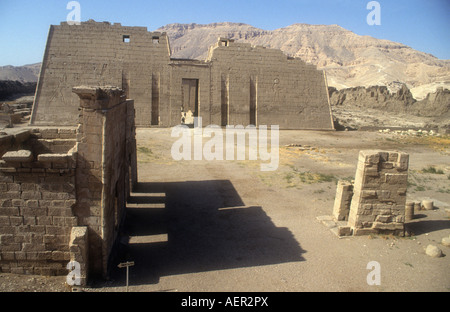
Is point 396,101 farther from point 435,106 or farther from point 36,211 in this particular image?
point 36,211

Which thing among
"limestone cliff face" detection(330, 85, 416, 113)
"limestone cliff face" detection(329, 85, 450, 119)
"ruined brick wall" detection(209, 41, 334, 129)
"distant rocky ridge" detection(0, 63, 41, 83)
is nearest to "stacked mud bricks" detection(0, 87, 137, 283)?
"ruined brick wall" detection(209, 41, 334, 129)

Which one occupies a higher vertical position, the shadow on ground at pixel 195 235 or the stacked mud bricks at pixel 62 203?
the stacked mud bricks at pixel 62 203

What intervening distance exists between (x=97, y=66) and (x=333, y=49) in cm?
12267

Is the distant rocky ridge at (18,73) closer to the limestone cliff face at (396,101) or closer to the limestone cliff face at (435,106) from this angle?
the limestone cliff face at (396,101)

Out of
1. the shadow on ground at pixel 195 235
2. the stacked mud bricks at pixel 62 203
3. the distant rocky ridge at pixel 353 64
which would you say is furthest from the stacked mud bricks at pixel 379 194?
the distant rocky ridge at pixel 353 64

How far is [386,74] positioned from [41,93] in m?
77.1

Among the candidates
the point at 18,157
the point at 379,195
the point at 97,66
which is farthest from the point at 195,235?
the point at 97,66

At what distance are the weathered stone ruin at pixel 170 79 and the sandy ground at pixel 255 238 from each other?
10030mm

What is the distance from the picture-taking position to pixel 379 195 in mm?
8867

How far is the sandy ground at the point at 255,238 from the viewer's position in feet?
22.0

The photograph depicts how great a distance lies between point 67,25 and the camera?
76.9 feet

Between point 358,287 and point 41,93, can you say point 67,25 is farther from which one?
point 358,287

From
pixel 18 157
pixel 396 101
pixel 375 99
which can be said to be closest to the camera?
pixel 18 157
